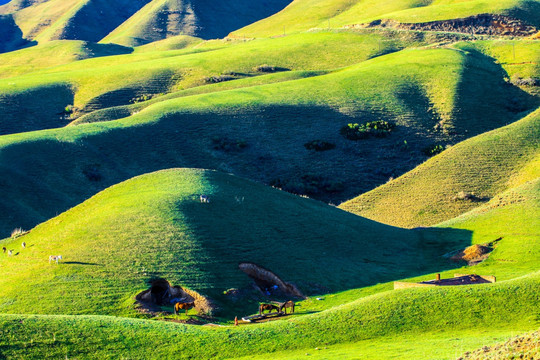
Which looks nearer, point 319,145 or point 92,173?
point 92,173

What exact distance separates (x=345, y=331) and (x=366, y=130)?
4900 centimetres

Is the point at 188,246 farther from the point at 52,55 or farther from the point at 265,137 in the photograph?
the point at 52,55

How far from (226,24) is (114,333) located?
184247 mm

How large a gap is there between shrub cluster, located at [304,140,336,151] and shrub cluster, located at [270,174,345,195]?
15.9 ft

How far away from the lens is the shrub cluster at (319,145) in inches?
2635

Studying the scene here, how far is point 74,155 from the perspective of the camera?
60.2m

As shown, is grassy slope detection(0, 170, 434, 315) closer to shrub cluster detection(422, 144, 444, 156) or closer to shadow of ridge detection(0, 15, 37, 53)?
shrub cluster detection(422, 144, 444, 156)

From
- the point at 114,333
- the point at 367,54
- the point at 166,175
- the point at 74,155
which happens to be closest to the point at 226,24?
the point at 367,54

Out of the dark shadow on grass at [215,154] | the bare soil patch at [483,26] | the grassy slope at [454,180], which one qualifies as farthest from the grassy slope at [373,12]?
the grassy slope at [454,180]

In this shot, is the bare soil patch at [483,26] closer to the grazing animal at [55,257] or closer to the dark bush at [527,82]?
the dark bush at [527,82]

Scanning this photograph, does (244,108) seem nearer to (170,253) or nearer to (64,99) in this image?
(64,99)

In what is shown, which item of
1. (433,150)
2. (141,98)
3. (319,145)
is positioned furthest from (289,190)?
(141,98)

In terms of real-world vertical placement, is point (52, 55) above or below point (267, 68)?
below

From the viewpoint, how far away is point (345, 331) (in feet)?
73.0
